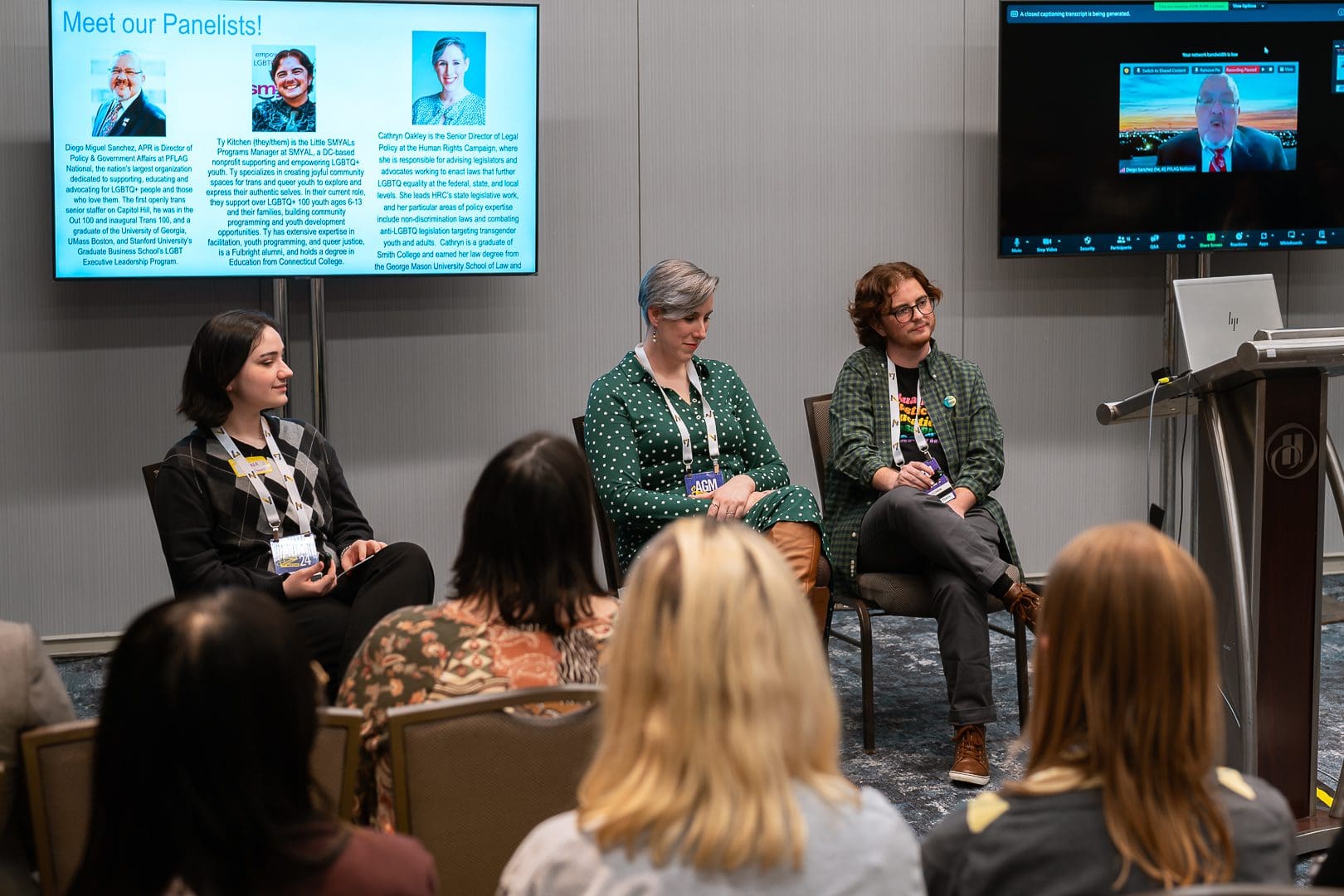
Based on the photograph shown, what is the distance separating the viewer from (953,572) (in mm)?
3684

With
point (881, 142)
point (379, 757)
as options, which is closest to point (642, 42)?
point (881, 142)

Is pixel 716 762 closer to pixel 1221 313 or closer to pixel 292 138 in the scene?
pixel 1221 313

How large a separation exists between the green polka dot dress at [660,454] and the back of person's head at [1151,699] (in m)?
2.19

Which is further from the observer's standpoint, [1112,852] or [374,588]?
[374,588]

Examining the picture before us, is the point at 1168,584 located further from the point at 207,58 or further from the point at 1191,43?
the point at 1191,43

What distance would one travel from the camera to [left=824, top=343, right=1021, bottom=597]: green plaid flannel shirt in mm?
3949

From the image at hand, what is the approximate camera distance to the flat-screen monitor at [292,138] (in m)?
→ 4.24

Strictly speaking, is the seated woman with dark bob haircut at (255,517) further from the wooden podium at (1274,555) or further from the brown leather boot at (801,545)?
the wooden podium at (1274,555)

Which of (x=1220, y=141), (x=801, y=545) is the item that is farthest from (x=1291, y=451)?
(x=1220, y=141)

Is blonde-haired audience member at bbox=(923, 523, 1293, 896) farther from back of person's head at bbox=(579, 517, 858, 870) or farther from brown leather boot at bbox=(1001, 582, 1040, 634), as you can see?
brown leather boot at bbox=(1001, 582, 1040, 634)

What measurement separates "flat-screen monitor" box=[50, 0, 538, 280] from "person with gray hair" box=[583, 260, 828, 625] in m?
0.92

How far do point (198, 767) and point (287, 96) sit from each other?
351 centimetres

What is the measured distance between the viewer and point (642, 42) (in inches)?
194

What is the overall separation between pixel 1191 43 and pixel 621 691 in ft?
14.3
